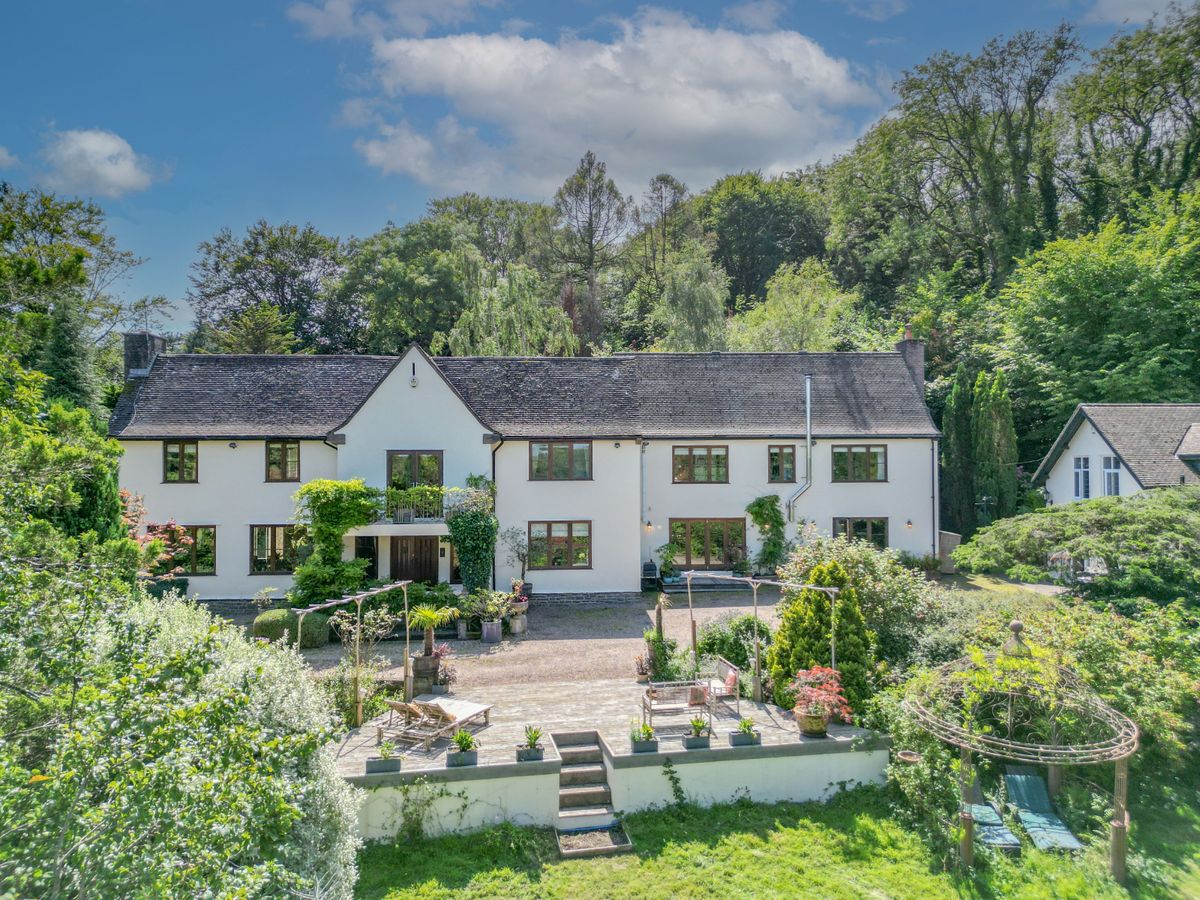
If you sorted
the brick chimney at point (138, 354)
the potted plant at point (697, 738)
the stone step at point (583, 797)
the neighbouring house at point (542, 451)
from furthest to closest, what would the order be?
the brick chimney at point (138, 354) → the neighbouring house at point (542, 451) → the potted plant at point (697, 738) → the stone step at point (583, 797)

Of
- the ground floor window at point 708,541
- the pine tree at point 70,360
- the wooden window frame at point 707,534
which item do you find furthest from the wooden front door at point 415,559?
the pine tree at point 70,360

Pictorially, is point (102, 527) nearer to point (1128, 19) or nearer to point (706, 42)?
point (706, 42)

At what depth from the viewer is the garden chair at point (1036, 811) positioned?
10266mm

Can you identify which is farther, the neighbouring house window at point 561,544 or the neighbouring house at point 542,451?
the neighbouring house window at point 561,544

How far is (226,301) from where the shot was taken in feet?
156

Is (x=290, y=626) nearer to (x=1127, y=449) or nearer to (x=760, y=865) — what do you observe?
(x=760, y=865)

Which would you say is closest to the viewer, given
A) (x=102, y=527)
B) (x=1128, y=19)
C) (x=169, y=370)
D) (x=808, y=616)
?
(x=808, y=616)

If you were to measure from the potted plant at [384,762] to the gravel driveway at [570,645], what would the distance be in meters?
4.17

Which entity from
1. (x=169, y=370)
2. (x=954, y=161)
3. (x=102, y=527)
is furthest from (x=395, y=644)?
(x=954, y=161)

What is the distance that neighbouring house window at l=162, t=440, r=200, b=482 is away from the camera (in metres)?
22.2

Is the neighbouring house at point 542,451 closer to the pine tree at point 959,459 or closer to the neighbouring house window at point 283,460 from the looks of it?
the neighbouring house window at point 283,460

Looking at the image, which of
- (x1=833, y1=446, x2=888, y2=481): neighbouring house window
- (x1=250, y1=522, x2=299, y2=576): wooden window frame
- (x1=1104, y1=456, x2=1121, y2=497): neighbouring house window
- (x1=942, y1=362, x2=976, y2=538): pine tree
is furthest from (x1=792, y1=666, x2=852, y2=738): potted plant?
(x1=942, y1=362, x2=976, y2=538): pine tree

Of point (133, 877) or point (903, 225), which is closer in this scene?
point (133, 877)

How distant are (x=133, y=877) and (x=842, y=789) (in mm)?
10368
